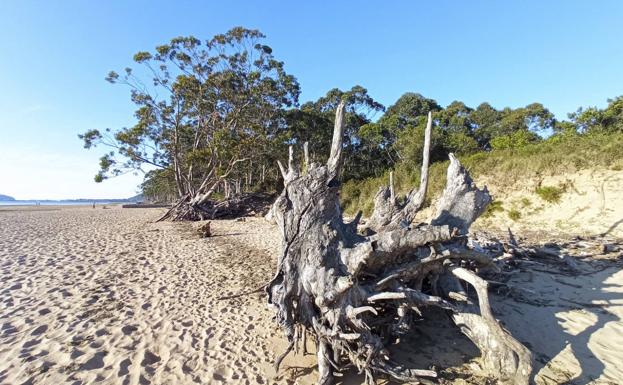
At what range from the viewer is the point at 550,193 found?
40.7ft

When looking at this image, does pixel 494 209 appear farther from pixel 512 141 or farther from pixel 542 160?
pixel 512 141

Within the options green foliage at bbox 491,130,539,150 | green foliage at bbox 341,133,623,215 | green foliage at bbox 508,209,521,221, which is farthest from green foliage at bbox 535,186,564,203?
green foliage at bbox 491,130,539,150

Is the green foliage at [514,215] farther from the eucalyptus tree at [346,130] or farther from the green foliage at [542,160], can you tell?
the eucalyptus tree at [346,130]

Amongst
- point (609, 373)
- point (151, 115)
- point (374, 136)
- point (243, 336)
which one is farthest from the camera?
point (374, 136)

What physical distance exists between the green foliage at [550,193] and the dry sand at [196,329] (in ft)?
20.0

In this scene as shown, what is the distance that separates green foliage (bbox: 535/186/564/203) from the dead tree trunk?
36.4 feet

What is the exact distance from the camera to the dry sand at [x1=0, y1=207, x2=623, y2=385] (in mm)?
3650

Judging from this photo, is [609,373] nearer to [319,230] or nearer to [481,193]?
[481,193]

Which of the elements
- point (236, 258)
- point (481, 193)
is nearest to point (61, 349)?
point (236, 258)

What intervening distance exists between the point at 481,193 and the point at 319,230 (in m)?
3.13

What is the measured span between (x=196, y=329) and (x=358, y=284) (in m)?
2.87

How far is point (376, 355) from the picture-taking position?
3.44m

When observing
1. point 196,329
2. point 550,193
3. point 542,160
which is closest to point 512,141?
point 542,160

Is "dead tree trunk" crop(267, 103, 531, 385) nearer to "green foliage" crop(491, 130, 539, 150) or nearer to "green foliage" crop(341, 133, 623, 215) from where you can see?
"green foliage" crop(341, 133, 623, 215)
